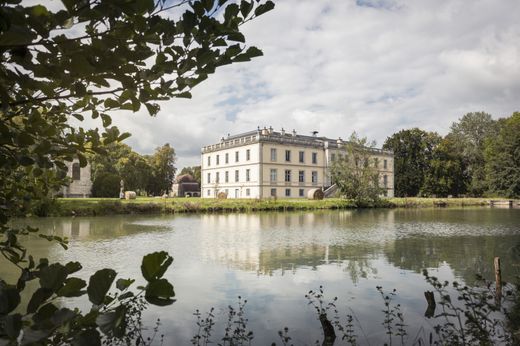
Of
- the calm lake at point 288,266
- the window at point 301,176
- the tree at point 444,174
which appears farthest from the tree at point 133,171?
the tree at point 444,174

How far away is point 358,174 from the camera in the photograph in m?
38.5

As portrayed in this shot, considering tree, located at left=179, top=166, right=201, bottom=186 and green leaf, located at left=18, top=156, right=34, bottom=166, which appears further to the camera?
tree, located at left=179, top=166, right=201, bottom=186

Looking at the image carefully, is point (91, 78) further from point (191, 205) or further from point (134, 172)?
point (134, 172)

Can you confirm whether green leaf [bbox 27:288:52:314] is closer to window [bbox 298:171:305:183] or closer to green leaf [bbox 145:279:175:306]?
green leaf [bbox 145:279:175:306]

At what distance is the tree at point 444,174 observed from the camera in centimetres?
5491

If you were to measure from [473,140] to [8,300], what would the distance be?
71971 mm

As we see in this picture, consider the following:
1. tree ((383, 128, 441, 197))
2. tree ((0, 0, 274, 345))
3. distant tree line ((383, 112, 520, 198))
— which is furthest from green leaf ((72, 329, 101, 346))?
tree ((383, 128, 441, 197))

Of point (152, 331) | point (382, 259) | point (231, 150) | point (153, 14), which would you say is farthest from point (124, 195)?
point (153, 14)

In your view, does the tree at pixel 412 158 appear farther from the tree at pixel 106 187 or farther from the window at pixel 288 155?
the tree at pixel 106 187

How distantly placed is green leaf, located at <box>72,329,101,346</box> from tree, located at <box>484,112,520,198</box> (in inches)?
2049

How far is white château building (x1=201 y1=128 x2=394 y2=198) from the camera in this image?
155 feet

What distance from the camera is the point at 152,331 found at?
5285mm

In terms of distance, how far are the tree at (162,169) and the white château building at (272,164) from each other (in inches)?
257

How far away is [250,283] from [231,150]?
44.2 meters
